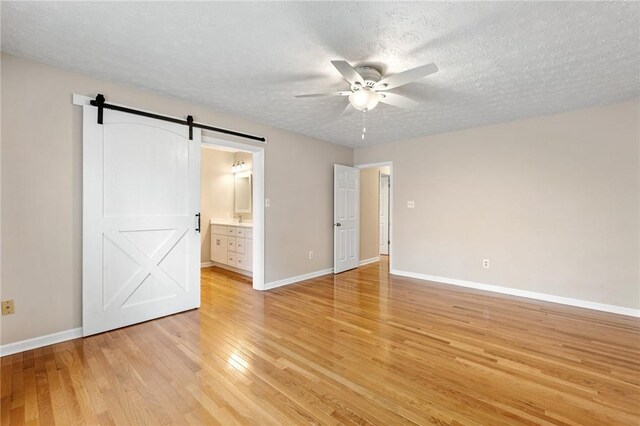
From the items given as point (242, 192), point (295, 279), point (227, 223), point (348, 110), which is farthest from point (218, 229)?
point (348, 110)

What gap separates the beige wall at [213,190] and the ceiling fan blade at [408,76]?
173 inches

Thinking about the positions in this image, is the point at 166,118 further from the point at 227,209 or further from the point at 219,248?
the point at 227,209

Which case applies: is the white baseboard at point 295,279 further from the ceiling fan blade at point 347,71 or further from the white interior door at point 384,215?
the ceiling fan blade at point 347,71

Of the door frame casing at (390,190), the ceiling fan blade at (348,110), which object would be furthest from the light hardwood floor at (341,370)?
the ceiling fan blade at (348,110)

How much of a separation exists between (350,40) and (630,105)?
11.5 ft

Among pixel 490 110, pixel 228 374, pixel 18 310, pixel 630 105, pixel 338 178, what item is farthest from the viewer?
pixel 338 178

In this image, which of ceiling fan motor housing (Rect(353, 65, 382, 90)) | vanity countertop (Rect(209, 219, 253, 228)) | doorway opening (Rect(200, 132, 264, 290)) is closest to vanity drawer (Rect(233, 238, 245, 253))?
doorway opening (Rect(200, 132, 264, 290))

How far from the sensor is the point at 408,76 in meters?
2.15

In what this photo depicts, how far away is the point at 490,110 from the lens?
3578 millimetres

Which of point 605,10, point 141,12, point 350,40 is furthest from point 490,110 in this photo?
point 141,12

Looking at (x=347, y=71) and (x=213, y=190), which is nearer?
(x=347, y=71)

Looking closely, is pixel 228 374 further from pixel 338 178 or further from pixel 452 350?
pixel 338 178

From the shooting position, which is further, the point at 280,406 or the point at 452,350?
the point at 452,350

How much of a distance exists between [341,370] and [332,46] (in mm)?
2435
